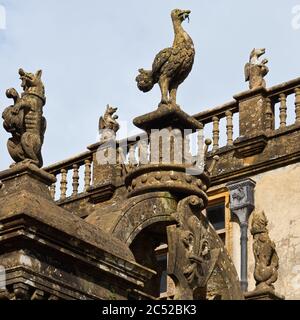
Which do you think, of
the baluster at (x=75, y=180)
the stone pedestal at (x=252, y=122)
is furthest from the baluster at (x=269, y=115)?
the baluster at (x=75, y=180)

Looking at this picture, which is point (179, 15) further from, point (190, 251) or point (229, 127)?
point (229, 127)

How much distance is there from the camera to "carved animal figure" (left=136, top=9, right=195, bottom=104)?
9578 mm

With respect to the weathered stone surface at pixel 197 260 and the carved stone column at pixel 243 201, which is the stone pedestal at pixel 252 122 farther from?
the weathered stone surface at pixel 197 260

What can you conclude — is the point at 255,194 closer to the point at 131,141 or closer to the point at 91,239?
the point at 131,141

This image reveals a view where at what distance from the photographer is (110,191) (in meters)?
19.7

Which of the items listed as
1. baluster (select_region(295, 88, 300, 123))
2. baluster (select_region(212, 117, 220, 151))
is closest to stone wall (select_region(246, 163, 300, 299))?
baluster (select_region(295, 88, 300, 123))

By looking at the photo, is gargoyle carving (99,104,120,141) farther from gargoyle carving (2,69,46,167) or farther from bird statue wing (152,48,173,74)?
gargoyle carving (2,69,46,167)

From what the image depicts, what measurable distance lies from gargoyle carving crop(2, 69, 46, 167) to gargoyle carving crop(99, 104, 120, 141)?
33.9ft

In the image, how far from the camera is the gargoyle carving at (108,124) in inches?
749

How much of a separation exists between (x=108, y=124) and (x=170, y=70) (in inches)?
378

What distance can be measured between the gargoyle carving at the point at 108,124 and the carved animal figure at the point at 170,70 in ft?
30.4

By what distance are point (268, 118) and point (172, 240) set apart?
383 inches

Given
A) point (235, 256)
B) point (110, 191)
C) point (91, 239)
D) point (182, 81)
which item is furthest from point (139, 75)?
point (110, 191)

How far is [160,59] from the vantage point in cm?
965
